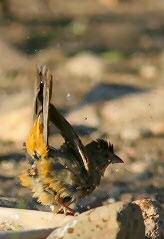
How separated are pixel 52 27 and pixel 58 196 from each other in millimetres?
7196

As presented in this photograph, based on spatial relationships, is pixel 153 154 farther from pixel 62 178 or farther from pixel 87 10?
pixel 87 10

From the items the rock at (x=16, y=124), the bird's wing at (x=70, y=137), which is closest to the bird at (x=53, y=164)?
the bird's wing at (x=70, y=137)

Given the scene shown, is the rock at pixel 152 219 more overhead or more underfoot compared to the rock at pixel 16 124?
more overhead

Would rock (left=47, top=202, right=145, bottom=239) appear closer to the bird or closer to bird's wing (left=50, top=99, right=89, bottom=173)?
the bird

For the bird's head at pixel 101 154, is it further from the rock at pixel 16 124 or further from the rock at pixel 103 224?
the rock at pixel 16 124

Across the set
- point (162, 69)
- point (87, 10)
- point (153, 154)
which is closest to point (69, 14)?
point (87, 10)

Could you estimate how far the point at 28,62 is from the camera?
39.6 feet

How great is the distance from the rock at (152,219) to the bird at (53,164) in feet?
2.06

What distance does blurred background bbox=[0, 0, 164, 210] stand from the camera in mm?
8742

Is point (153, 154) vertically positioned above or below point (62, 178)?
below

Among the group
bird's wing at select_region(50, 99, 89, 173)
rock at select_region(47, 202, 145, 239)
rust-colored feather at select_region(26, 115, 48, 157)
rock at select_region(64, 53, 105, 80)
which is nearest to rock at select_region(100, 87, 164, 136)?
rock at select_region(64, 53, 105, 80)

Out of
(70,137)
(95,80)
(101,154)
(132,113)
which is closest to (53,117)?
(70,137)

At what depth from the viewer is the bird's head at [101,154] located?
711cm

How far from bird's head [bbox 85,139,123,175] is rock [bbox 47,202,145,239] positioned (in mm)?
→ 1711
